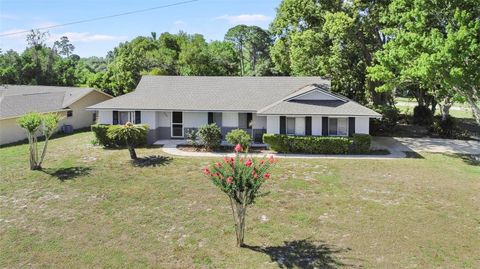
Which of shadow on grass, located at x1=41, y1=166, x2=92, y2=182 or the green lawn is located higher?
shadow on grass, located at x1=41, y1=166, x2=92, y2=182

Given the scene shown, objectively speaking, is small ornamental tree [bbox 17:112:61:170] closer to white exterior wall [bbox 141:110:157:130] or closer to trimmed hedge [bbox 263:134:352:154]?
white exterior wall [bbox 141:110:157:130]

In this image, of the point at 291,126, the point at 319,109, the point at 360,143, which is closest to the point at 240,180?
the point at 291,126

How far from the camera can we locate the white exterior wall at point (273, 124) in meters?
26.3

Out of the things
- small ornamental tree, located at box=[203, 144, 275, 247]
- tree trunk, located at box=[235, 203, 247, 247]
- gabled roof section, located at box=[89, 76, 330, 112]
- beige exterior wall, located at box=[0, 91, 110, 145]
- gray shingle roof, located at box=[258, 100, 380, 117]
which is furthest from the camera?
beige exterior wall, located at box=[0, 91, 110, 145]

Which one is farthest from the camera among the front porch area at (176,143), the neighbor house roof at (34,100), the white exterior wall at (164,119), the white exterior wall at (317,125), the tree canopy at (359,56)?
the neighbor house roof at (34,100)

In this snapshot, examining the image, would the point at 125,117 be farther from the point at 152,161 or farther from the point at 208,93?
the point at 152,161

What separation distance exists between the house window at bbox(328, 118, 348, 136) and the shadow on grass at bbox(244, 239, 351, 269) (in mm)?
14554

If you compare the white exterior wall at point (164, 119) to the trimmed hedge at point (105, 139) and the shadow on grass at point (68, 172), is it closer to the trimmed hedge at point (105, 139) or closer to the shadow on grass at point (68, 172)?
the trimmed hedge at point (105, 139)

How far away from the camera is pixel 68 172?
816 inches

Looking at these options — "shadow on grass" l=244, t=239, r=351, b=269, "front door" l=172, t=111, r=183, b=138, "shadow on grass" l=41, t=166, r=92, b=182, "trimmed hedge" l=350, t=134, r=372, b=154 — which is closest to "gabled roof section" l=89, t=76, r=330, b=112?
"front door" l=172, t=111, r=183, b=138

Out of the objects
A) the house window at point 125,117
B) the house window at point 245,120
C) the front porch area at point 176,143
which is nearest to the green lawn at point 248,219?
the front porch area at point 176,143

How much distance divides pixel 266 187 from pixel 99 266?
8971 mm

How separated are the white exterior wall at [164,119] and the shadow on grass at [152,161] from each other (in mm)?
5911

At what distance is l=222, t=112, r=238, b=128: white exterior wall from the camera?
1132 inches
